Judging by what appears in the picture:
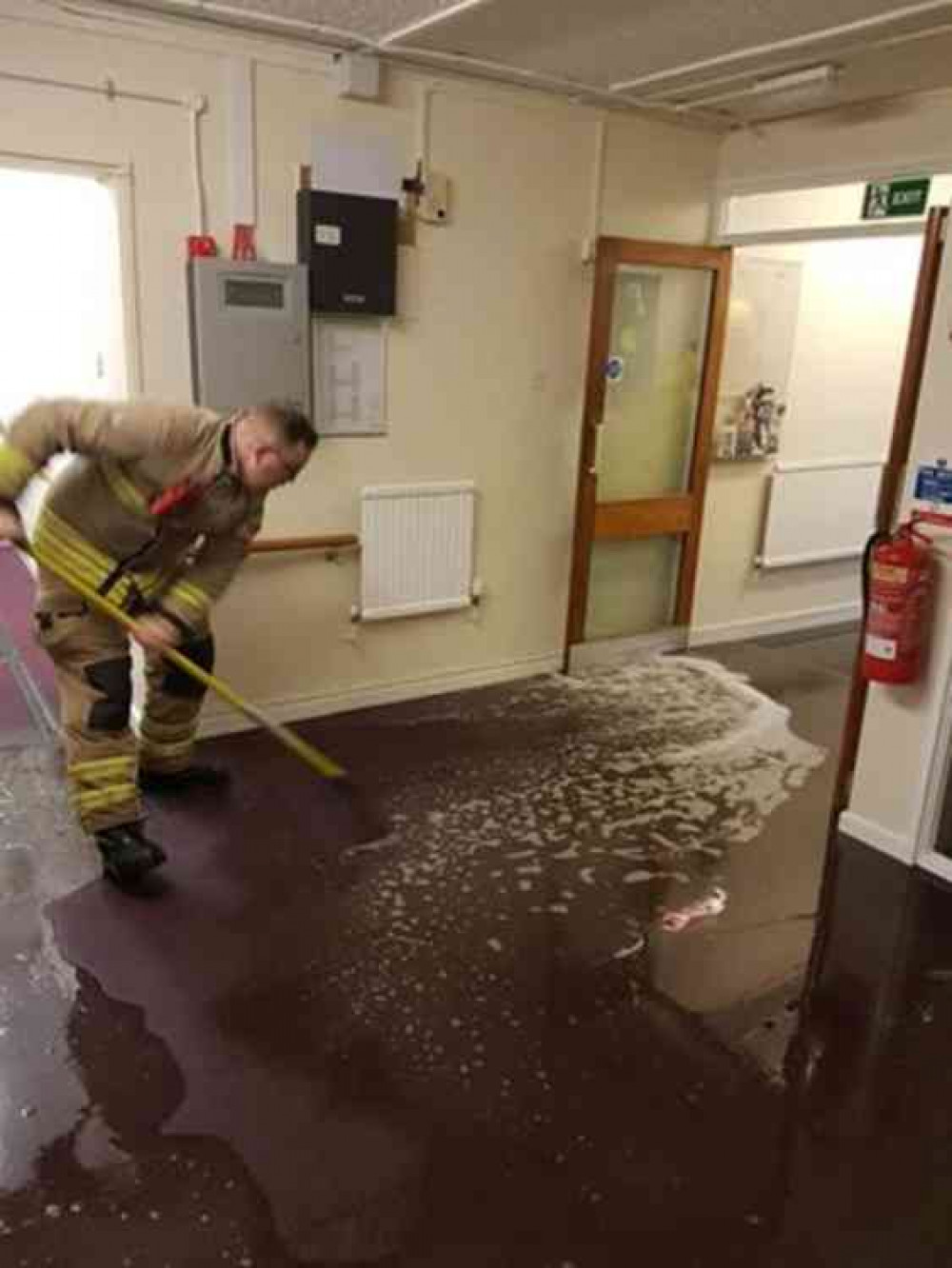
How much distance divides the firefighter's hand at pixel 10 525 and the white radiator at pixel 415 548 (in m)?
1.62

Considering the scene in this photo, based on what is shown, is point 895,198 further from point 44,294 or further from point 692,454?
point 44,294

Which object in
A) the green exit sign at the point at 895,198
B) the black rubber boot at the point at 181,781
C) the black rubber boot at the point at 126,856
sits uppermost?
the green exit sign at the point at 895,198

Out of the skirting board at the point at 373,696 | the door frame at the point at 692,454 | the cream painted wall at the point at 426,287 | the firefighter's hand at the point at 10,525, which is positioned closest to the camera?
the firefighter's hand at the point at 10,525

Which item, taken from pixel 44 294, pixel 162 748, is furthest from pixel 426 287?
pixel 44 294

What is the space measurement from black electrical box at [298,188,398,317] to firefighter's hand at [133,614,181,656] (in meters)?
1.42

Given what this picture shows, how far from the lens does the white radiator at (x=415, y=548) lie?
13.1 feet

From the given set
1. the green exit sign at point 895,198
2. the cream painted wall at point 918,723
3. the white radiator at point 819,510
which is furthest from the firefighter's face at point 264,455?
the white radiator at point 819,510

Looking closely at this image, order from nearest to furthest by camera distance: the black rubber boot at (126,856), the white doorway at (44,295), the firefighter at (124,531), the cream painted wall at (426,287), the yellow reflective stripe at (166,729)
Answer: the firefighter at (124,531) → the black rubber boot at (126,856) → the cream painted wall at (426,287) → the yellow reflective stripe at (166,729) → the white doorway at (44,295)

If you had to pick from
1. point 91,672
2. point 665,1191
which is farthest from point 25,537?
point 665,1191

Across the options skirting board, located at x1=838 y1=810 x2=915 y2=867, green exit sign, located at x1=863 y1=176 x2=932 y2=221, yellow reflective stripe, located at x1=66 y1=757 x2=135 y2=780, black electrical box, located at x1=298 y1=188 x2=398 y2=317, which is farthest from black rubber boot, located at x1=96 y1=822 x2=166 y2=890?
green exit sign, located at x1=863 y1=176 x2=932 y2=221

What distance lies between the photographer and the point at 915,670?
2977mm

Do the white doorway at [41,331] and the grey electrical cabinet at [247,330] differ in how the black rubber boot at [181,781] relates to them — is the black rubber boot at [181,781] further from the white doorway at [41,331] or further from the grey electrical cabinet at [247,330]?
the grey electrical cabinet at [247,330]

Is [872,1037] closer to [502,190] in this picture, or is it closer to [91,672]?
[91,672]

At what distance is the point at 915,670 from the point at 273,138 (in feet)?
8.99
